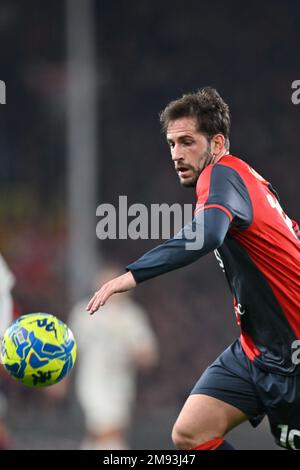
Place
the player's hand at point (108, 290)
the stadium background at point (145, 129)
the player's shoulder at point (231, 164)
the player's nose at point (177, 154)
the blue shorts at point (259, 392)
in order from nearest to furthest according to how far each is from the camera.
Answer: the player's hand at point (108, 290), the player's shoulder at point (231, 164), the player's nose at point (177, 154), the blue shorts at point (259, 392), the stadium background at point (145, 129)

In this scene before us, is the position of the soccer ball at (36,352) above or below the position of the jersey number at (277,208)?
below

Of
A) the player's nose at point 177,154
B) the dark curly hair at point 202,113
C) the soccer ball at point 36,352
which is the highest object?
the dark curly hair at point 202,113

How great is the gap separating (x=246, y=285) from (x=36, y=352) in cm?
107

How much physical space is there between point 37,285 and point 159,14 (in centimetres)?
337

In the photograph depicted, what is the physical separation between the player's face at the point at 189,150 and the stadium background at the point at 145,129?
211 inches

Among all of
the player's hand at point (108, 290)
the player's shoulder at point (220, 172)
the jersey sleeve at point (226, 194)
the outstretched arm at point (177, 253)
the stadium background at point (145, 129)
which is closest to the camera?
the player's hand at point (108, 290)

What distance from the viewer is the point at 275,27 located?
11547 mm

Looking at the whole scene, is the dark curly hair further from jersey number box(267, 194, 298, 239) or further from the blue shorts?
the blue shorts

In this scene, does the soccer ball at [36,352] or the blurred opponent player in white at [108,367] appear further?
the blurred opponent player in white at [108,367]

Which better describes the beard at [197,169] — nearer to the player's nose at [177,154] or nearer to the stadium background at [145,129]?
the player's nose at [177,154]

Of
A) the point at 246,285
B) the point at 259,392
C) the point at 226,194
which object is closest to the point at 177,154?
the point at 226,194

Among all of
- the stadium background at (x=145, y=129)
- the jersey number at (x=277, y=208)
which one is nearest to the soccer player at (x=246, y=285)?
the jersey number at (x=277, y=208)

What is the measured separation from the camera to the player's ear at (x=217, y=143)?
16.6 ft

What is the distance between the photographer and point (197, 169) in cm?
501
